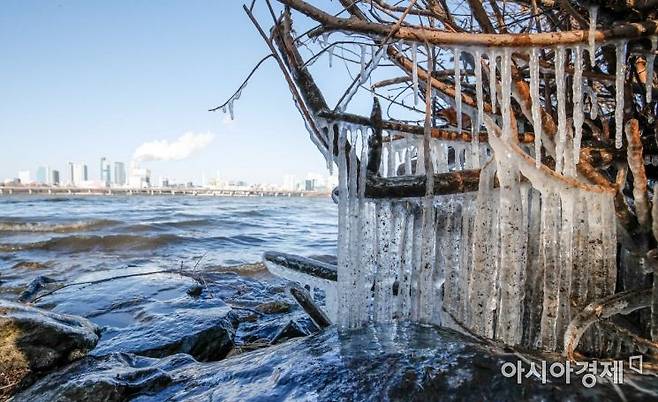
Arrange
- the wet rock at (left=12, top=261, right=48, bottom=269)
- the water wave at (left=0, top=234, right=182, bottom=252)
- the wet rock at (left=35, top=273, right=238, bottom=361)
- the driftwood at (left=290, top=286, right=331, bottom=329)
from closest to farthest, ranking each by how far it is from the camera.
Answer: the driftwood at (left=290, top=286, right=331, bottom=329) → the wet rock at (left=35, top=273, right=238, bottom=361) → the wet rock at (left=12, top=261, right=48, bottom=269) → the water wave at (left=0, top=234, right=182, bottom=252)

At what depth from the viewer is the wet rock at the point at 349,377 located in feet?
6.51

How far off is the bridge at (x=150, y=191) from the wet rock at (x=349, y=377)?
78902mm

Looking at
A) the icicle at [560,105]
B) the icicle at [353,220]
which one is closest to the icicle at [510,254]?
the icicle at [560,105]

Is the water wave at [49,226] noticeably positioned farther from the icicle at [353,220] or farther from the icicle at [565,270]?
the icicle at [565,270]

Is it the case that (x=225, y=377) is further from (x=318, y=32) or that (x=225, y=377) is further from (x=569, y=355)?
(x=318, y=32)

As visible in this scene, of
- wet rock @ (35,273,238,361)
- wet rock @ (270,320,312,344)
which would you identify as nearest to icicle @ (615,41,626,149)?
wet rock @ (270,320,312,344)

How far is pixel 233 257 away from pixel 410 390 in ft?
33.2

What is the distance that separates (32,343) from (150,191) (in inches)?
3597

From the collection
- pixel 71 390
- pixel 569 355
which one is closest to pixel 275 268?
pixel 71 390

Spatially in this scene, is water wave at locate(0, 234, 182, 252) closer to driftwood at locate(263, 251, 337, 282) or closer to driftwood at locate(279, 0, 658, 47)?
driftwood at locate(263, 251, 337, 282)

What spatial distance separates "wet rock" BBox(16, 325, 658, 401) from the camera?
6.51 ft

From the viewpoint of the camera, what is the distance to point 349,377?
228cm

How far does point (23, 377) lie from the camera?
3.29 meters

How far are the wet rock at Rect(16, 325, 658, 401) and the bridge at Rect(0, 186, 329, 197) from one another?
78902 millimetres
